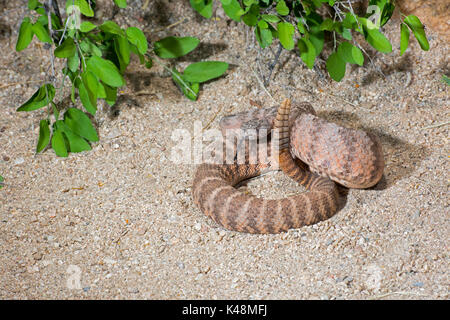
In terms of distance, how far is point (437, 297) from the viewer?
2.56m

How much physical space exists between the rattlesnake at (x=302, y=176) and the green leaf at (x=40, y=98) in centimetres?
136

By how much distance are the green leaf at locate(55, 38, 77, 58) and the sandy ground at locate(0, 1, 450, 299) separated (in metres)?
1.00

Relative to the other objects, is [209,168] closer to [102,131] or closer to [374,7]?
[102,131]

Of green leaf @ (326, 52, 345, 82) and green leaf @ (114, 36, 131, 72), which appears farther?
green leaf @ (326, 52, 345, 82)

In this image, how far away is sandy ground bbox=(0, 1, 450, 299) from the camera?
283cm

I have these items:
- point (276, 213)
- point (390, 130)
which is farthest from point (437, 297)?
point (390, 130)

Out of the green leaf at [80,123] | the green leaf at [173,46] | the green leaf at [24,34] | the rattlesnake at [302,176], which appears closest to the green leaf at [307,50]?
the rattlesnake at [302,176]

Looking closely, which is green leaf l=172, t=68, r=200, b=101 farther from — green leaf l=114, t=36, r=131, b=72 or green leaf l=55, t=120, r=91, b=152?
green leaf l=55, t=120, r=91, b=152

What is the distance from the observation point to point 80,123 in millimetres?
3818

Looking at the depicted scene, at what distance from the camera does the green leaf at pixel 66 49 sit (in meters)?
3.08

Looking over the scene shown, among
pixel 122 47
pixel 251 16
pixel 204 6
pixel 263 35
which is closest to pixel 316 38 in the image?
pixel 263 35

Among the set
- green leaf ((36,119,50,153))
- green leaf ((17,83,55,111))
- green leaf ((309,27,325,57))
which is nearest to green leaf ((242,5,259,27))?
green leaf ((309,27,325,57))

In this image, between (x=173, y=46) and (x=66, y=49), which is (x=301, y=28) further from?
(x=66, y=49)

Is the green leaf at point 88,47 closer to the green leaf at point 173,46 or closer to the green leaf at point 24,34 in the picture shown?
the green leaf at point 24,34
